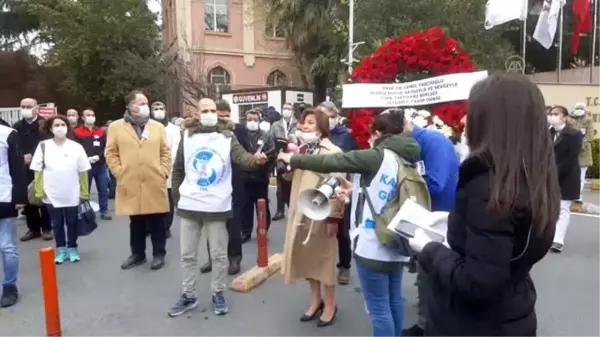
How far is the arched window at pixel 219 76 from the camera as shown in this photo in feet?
89.8

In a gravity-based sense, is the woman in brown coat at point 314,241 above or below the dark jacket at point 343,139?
below

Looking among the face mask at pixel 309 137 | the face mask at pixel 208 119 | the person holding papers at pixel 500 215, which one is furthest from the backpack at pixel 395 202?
the face mask at pixel 208 119

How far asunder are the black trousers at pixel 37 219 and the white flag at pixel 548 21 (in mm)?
14488

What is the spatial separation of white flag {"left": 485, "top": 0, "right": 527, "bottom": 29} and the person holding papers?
14727mm

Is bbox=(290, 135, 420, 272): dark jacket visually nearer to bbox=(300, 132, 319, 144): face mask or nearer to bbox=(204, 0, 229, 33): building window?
bbox=(300, 132, 319, 144): face mask

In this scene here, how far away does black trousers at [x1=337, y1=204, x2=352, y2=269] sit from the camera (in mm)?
5343

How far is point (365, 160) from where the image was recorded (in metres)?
3.13

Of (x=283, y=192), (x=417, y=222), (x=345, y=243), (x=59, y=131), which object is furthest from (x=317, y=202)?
(x=283, y=192)

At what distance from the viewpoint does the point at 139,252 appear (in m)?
6.35

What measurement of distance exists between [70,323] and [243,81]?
2411cm

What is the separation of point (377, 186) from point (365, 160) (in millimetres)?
191

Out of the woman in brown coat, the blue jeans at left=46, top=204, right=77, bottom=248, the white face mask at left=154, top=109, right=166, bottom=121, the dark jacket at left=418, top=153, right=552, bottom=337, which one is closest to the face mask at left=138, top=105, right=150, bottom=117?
the blue jeans at left=46, top=204, right=77, bottom=248

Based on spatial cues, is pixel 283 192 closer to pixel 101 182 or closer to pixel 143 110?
pixel 143 110

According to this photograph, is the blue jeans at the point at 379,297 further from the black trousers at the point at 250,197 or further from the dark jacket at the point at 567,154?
the dark jacket at the point at 567,154
